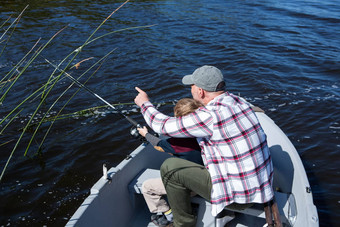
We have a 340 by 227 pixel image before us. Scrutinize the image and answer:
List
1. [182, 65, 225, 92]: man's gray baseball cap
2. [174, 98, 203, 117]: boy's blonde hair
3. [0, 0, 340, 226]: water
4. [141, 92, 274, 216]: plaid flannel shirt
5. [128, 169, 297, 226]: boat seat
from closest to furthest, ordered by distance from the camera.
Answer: [141, 92, 274, 216]: plaid flannel shirt → [182, 65, 225, 92]: man's gray baseball cap → [174, 98, 203, 117]: boy's blonde hair → [128, 169, 297, 226]: boat seat → [0, 0, 340, 226]: water

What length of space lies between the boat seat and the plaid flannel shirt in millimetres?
278

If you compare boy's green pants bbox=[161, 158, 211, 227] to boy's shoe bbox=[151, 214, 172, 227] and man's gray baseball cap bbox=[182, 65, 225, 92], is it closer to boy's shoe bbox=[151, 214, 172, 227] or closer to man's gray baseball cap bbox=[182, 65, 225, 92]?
boy's shoe bbox=[151, 214, 172, 227]

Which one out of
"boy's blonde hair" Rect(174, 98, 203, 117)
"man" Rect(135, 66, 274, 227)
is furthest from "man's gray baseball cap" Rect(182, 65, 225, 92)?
"boy's blonde hair" Rect(174, 98, 203, 117)

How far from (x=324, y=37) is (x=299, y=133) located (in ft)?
17.9

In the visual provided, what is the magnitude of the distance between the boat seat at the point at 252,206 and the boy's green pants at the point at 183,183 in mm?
306

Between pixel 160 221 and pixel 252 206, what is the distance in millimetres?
902

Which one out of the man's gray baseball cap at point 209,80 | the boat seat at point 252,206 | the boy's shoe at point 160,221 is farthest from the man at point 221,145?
the boy's shoe at point 160,221

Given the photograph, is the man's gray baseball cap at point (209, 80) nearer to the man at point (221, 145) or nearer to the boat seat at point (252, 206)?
the man at point (221, 145)

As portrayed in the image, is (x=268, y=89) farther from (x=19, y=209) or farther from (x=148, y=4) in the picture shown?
(x=148, y=4)

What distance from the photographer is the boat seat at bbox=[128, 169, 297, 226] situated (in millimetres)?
3006

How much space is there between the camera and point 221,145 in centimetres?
248

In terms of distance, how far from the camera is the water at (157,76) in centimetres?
483

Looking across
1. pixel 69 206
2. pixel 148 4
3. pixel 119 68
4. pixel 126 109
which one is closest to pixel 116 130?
pixel 126 109

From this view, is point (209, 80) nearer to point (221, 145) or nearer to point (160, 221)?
point (221, 145)
